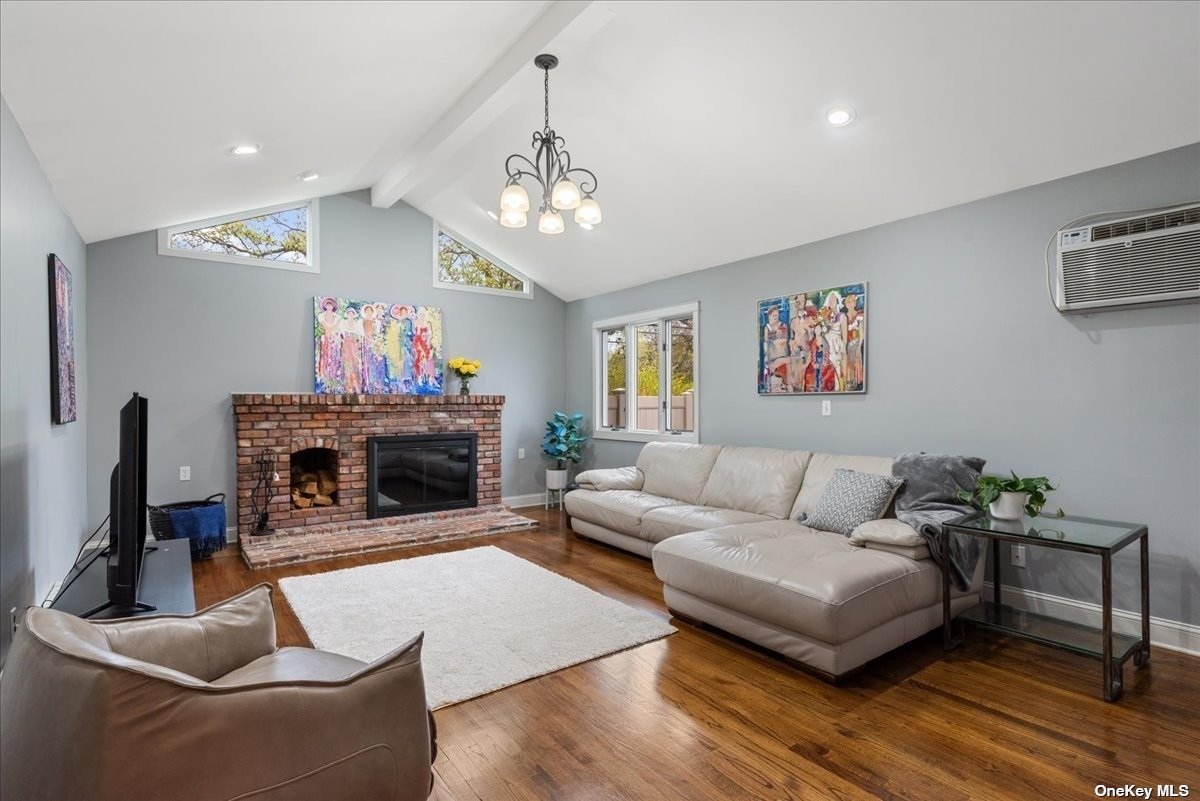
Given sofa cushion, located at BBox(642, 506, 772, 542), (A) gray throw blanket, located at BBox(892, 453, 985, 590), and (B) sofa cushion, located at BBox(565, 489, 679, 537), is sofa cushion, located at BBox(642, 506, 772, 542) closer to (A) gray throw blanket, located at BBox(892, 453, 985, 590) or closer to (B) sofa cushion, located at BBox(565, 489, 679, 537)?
(B) sofa cushion, located at BBox(565, 489, 679, 537)

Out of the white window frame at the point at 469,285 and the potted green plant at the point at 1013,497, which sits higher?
the white window frame at the point at 469,285

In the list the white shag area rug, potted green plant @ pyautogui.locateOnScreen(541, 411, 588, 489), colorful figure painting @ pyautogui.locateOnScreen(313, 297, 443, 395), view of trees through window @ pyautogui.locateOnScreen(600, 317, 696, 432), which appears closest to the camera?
the white shag area rug

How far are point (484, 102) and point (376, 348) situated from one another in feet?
9.82

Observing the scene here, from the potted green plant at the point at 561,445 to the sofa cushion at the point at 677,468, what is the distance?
127 cm

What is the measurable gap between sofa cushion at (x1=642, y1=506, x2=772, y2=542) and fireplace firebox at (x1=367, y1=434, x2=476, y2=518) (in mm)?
2486

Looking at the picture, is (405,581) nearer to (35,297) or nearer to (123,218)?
(35,297)

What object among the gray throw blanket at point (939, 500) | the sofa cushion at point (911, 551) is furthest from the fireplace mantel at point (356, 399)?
the sofa cushion at point (911, 551)

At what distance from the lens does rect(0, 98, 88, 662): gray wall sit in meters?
2.31

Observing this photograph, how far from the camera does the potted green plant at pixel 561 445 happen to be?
6562 millimetres

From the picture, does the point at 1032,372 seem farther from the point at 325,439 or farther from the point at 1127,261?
the point at 325,439

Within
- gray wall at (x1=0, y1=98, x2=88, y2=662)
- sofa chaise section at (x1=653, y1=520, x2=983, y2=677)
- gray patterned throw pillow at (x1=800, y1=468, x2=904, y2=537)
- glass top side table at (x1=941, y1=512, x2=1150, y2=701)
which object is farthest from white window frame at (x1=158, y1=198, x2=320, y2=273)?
glass top side table at (x1=941, y1=512, x2=1150, y2=701)

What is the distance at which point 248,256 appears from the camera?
17.6 feet

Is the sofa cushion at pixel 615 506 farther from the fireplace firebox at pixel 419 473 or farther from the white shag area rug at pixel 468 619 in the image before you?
the fireplace firebox at pixel 419 473

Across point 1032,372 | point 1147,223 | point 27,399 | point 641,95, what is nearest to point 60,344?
point 27,399
